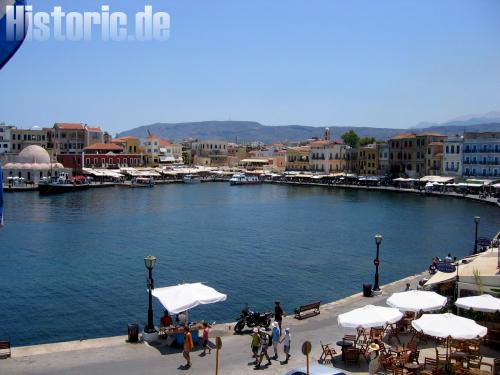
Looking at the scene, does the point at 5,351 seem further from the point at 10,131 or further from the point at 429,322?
the point at 10,131

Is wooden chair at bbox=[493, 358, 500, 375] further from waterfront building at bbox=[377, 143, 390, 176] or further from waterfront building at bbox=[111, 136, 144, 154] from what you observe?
waterfront building at bbox=[111, 136, 144, 154]

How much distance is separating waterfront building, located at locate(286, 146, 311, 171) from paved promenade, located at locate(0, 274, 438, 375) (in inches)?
4208

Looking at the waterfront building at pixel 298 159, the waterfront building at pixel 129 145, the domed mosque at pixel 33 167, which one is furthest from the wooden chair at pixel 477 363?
the waterfront building at pixel 129 145

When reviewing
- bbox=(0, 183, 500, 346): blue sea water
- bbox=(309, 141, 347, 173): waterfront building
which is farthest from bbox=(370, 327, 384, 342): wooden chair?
bbox=(309, 141, 347, 173): waterfront building

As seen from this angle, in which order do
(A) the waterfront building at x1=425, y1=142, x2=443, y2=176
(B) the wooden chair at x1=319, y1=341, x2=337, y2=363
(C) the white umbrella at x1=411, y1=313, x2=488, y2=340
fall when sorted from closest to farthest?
(C) the white umbrella at x1=411, y1=313, x2=488, y2=340 < (B) the wooden chair at x1=319, y1=341, x2=337, y2=363 < (A) the waterfront building at x1=425, y1=142, x2=443, y2=176

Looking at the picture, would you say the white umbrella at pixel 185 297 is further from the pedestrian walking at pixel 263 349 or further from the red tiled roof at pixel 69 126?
the red tiled roof at pixel 69 126

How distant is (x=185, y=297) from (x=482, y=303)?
7.89m

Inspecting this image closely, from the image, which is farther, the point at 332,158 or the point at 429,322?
the point at 332,158

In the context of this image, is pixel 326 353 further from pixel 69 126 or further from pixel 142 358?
pixel 69 126

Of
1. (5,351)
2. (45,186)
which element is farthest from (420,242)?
(45,186)

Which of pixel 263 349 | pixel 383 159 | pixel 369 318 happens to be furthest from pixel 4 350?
pixel 383 159

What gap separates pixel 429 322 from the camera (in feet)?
45.3

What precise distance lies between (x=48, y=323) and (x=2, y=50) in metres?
13.2

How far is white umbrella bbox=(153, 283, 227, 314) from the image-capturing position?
16.3 metres
